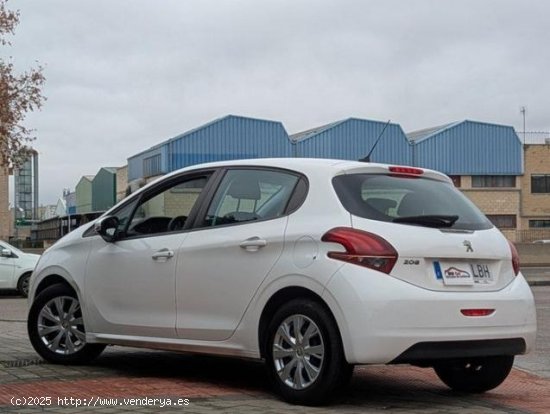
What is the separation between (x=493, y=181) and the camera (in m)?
62.5

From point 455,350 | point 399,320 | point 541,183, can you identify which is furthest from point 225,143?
point 399,320

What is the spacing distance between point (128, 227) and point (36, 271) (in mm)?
1217

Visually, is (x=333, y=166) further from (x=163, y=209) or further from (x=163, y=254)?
(x=163, y=209)

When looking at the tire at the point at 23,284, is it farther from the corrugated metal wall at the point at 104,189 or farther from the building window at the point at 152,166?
the corrugated metal wall at the point at 104,189

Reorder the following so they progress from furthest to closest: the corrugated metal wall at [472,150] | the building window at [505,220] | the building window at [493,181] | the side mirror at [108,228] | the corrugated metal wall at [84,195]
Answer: the corrugated metal wall at [84,195] → the building window at [505,220] → the building window at [493,181] → the corrugated metal wall at [472,150] → the side mirror at [108,228]

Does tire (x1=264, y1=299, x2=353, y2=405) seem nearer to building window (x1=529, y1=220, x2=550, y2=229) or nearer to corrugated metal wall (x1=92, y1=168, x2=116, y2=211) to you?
building window (x1=529, y1=220, x2=550, y2=229)

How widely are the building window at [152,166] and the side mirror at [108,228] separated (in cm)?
4976

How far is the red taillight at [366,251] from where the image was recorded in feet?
19.4

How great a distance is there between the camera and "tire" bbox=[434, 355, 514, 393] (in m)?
6.76

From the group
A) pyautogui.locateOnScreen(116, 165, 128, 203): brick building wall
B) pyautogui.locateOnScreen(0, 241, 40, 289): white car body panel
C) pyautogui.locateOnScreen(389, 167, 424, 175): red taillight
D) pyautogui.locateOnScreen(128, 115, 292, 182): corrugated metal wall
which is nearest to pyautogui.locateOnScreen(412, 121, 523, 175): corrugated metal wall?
pyautogui.locateOnScreen(128, 115, 292, 182): corrugated metal wall

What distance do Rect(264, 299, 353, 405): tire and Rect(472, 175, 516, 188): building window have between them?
187ft

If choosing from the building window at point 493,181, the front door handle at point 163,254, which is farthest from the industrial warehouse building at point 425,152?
the front door handle at point 163,254

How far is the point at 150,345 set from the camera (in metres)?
7.21

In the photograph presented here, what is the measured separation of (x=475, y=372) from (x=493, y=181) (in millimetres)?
57352
